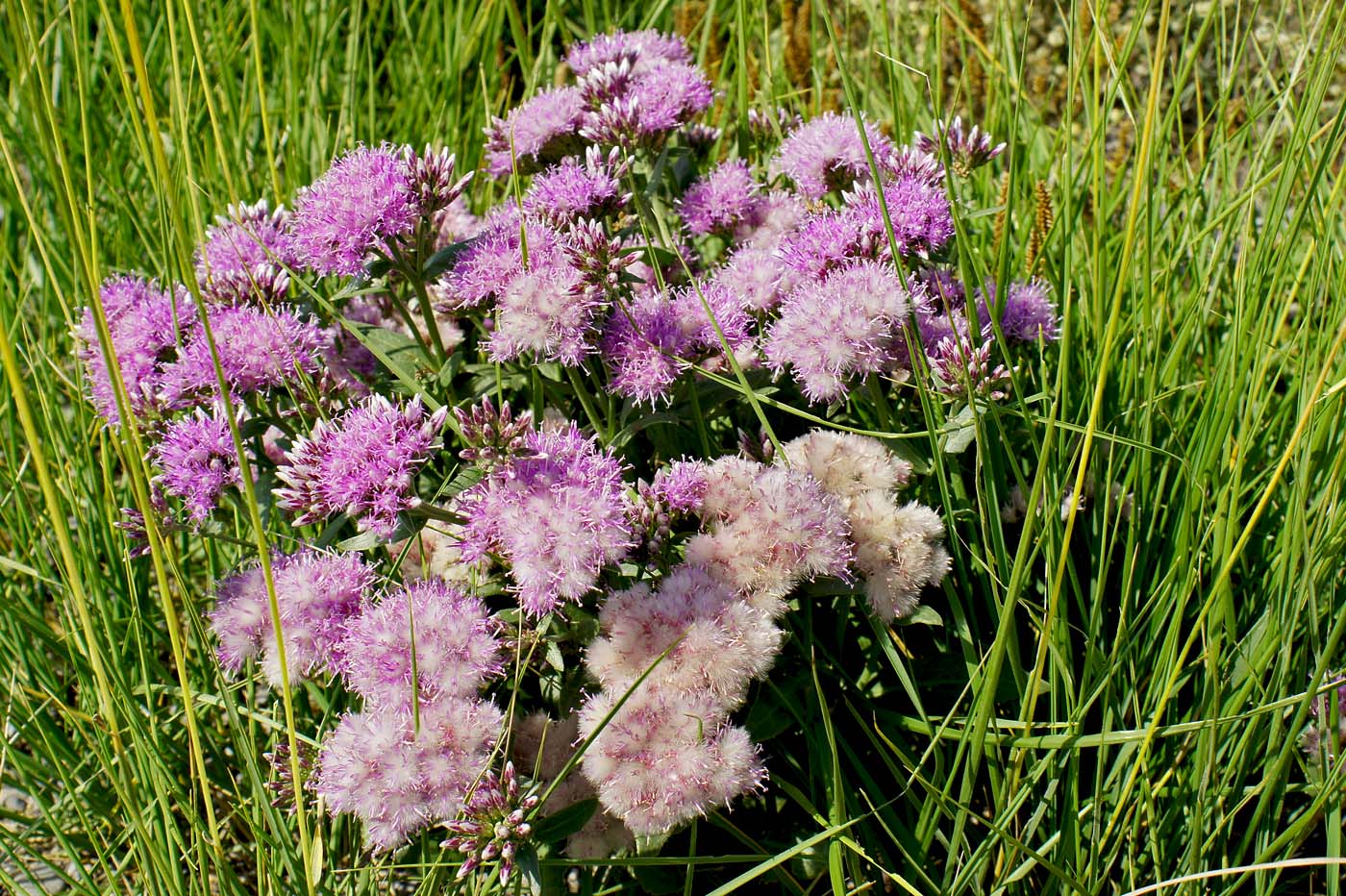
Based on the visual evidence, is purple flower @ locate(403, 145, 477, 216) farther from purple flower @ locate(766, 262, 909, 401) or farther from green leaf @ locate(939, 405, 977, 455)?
green leaf @ locate(939, 405, 977, 455)

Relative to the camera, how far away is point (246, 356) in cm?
188

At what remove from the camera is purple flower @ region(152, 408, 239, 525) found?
187 centimetres

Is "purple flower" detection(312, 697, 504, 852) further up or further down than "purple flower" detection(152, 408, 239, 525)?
further down

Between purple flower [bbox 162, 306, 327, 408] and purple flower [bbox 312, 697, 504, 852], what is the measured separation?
25.2 inches

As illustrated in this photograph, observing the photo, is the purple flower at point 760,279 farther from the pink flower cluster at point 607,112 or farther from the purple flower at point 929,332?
the pink flower cluster at point 607,112

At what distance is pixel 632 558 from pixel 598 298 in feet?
1.40

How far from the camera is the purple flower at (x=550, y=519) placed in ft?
5.17

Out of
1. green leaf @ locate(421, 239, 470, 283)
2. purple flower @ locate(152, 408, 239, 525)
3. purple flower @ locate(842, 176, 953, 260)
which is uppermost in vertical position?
purple flower @ locate(842, 176, 953, 260)

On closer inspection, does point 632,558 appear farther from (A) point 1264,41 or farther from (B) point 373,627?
(A) point 1264,41

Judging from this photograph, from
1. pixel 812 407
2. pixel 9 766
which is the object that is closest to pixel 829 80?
pixel 812 407

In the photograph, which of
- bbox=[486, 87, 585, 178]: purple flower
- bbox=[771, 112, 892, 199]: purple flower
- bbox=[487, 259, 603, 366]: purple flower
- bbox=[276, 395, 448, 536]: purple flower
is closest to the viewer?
bbox=[276, 395, 448, 536]: purple flower

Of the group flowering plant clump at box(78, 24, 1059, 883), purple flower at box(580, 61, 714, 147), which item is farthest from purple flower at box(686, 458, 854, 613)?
purple flower at box(580, 61, 714, 147)

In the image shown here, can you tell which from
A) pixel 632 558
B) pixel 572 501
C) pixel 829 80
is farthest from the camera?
pixel 829 80

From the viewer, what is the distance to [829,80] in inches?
152
